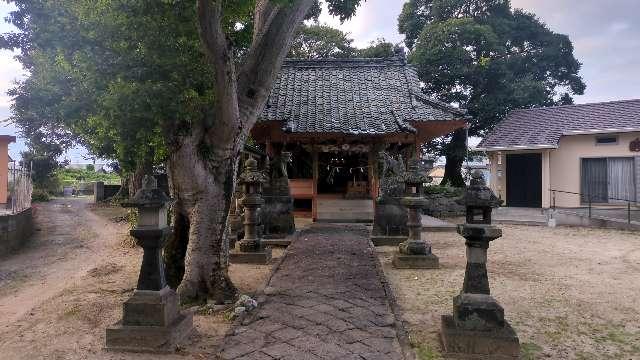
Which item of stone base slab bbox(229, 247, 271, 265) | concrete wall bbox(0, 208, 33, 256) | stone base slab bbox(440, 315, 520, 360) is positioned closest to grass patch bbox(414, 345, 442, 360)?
stone base slab bbox(440, 315, 520, 360)

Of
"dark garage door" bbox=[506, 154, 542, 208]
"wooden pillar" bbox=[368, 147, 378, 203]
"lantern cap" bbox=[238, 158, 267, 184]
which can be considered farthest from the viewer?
"dark garage door" bbox=[506, 154, 542, 208]

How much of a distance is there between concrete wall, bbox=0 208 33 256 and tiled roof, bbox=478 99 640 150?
19.4 m

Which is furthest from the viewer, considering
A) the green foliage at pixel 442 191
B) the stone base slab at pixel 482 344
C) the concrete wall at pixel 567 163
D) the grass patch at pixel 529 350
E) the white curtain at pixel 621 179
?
the green foliage at pixel 442 191

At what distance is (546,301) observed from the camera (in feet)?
21.7

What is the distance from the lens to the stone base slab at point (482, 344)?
4.42 metres

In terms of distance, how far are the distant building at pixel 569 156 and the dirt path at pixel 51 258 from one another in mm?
17281

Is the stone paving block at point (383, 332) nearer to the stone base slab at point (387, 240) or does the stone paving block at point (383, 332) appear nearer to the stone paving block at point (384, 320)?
the stone paving block at point (384, 320)

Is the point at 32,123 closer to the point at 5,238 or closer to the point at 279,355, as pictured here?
the point at 5,238

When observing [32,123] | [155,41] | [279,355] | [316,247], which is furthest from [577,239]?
[32,123]

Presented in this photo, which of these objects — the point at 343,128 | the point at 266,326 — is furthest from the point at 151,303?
the point at 343,128

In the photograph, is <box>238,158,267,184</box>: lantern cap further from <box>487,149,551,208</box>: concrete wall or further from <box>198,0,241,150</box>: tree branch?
<box>487,149,551,208</box>: concrete wall

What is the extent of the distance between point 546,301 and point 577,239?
775 centimetres

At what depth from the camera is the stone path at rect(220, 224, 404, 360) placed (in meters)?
4.32

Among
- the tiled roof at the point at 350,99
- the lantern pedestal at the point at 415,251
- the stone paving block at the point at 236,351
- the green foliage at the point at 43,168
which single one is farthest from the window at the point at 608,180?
the green foliage at the point at 43,168
